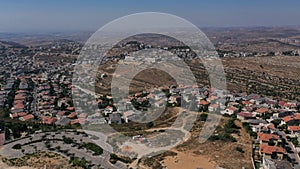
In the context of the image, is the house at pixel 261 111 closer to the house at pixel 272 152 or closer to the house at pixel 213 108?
the house at pixel 213 108

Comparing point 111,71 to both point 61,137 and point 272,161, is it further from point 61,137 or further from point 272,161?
point 272,161

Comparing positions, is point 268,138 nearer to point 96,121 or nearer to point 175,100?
point 175,100

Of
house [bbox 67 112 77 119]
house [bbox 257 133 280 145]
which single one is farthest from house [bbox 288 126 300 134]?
house [bbox 67 112 77 119]

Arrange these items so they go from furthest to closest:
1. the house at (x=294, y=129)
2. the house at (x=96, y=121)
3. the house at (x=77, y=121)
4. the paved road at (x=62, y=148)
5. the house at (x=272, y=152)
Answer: the house at (x=77, y=121) → the house at (x=96, y=121) → the house at (x=294, y=129) → the house at (x=272, y=152) → the paved road at (x=62, y=148)

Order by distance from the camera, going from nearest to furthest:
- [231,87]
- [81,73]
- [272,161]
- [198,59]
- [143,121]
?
[272,161]
[143,121]
[231,87]
[81,73]
[198,59]

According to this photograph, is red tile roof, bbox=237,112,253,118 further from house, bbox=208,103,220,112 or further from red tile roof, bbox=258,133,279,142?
red tile roof, bbox=258,133,279,142

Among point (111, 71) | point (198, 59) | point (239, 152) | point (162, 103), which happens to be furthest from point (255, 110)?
point (198, 59)

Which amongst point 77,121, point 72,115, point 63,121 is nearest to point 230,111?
point 77,121

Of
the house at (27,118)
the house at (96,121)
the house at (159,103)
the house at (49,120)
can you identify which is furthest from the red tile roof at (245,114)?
the house at (27,118)

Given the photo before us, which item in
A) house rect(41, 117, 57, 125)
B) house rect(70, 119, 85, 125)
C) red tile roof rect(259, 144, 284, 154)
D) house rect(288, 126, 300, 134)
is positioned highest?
red tile roof rect(259, 144, 284, 154)
